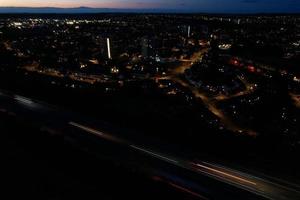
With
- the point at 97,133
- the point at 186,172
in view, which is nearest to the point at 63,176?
the point at 186,172

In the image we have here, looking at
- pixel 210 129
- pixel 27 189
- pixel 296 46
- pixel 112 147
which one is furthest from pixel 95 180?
pixel 296 46

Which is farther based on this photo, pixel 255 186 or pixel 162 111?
pixel 162 111

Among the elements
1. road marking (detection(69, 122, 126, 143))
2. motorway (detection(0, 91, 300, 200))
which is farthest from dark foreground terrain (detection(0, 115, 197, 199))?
road marking (detection(69, 122, 126, 143))

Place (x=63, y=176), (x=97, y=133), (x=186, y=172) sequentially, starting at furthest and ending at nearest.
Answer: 1. (x=97, y=133)
2. (x=186, y=172)
3. (x=63, y=176)

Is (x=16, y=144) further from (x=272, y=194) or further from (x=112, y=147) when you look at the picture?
(x=272, y=194)

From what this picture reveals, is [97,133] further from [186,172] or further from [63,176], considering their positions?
[186,172]

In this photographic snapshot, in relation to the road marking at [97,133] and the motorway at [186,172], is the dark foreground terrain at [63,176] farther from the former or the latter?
the road marking at [97,133]

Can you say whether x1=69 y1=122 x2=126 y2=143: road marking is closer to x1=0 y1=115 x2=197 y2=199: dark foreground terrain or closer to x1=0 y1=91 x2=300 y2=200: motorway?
x1=0 y1=91 x2=300 y2=200: motorway

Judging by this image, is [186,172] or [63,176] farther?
[186,172]
